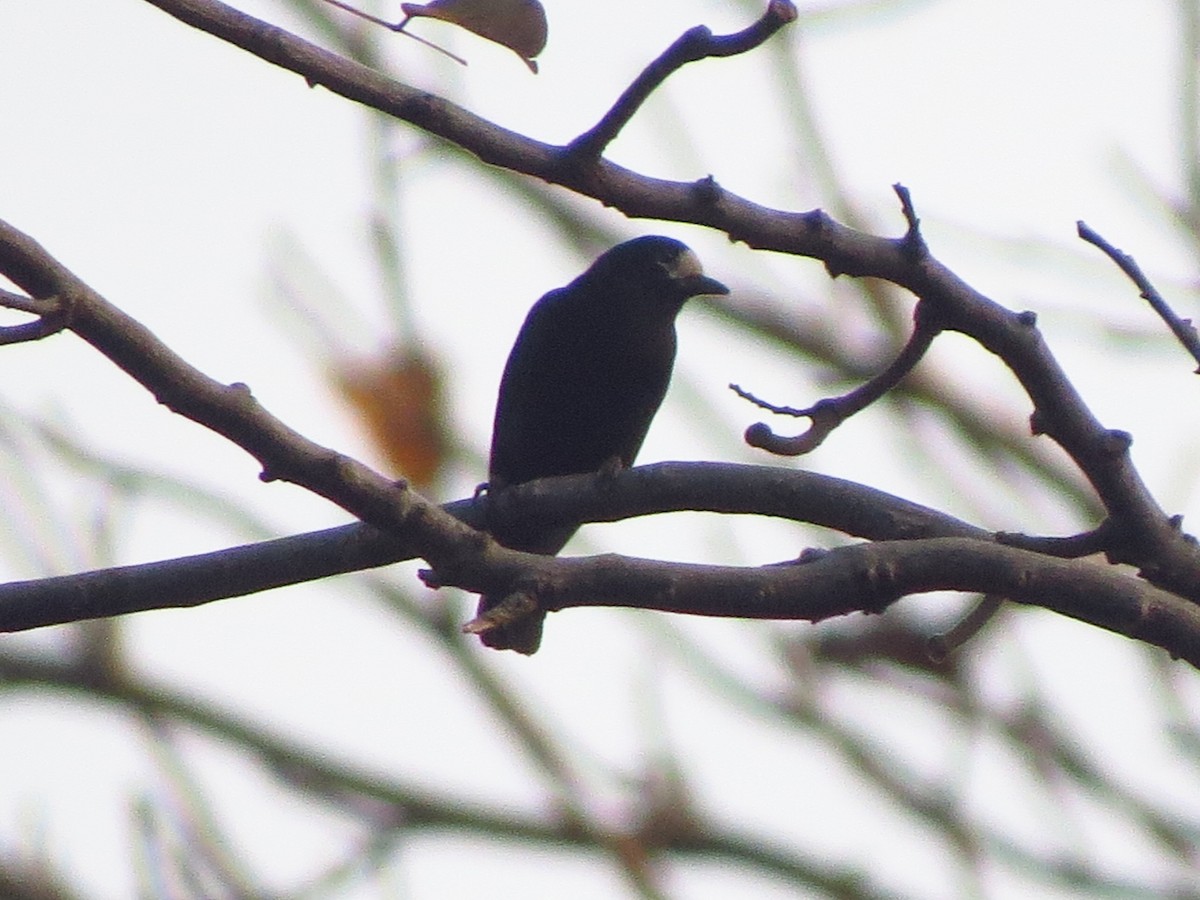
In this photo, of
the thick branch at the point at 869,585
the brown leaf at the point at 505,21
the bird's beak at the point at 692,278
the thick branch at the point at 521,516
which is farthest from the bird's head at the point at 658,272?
the thick branch at the point at 869,585

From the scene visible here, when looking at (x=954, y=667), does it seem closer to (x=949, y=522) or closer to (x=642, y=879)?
(x=642, y=879)

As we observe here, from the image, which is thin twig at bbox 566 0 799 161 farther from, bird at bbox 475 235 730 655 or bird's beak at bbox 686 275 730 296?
bird's beak at bbox 686 275 730 296

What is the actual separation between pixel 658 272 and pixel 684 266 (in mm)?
96

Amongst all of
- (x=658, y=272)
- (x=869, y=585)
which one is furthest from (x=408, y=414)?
(x=869, y=585)

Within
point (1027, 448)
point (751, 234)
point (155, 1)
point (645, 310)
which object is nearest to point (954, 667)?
point (1027, 448)

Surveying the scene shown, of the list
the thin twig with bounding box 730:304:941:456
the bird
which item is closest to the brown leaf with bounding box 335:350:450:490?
the bird

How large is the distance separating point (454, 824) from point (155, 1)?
4.73 metres

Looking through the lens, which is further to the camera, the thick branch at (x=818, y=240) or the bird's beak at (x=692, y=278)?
the bird's beak at (x=692, y=278)

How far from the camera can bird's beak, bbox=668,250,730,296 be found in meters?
5.48

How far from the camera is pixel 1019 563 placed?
2.76m

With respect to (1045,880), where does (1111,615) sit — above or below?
above

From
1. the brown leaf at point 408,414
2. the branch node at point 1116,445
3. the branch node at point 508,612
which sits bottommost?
the brown leaf at point 408,414

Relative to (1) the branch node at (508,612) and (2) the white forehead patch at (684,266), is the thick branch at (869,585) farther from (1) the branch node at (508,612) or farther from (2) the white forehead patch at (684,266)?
(2) the white forehead patch at (684,266)

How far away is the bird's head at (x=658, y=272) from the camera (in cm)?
542
